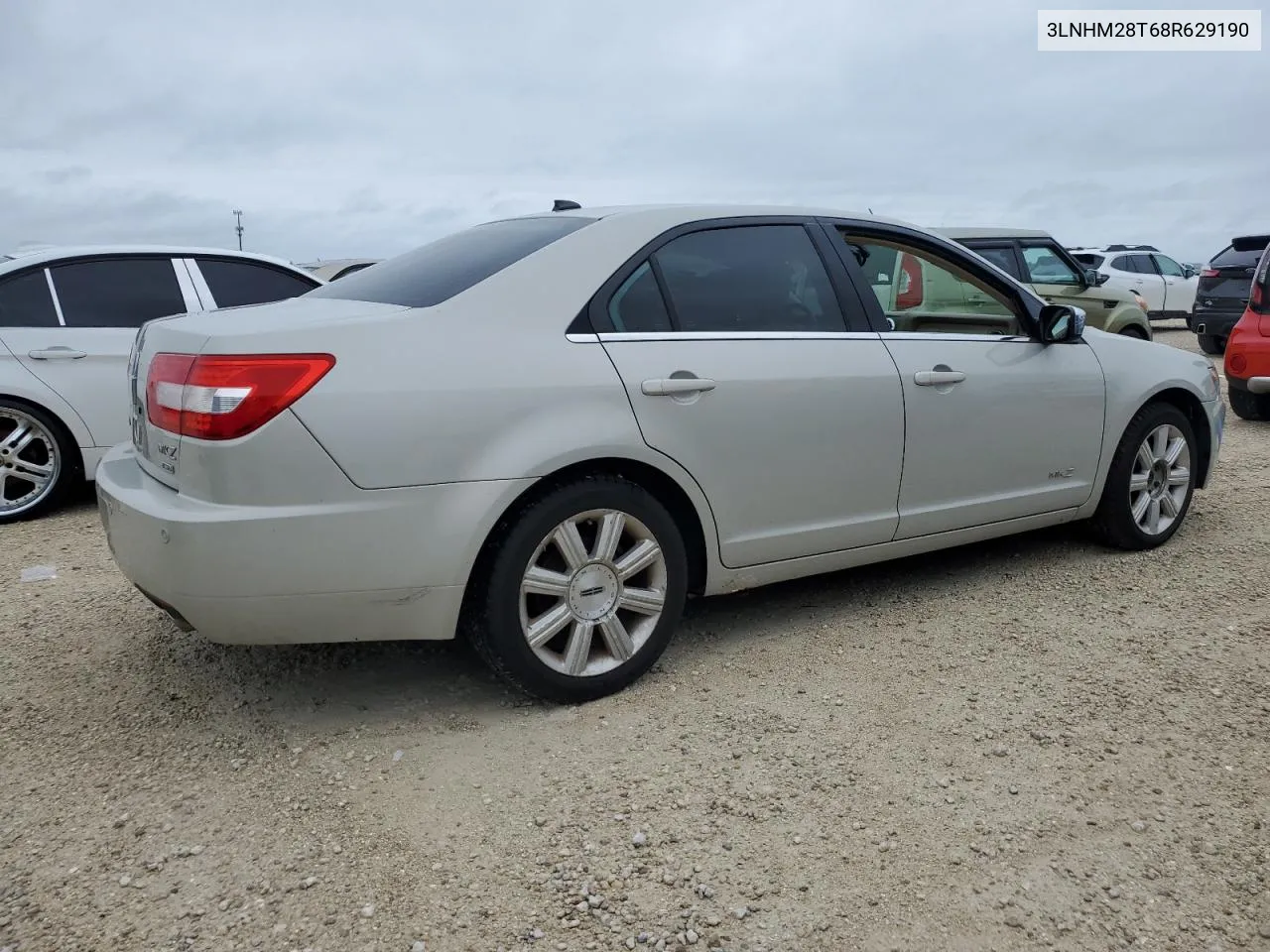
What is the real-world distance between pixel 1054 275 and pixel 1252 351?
2.24 m

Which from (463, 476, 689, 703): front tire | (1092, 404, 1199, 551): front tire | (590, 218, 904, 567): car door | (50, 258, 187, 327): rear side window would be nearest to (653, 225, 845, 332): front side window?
(590, 218, 904, 567): car door

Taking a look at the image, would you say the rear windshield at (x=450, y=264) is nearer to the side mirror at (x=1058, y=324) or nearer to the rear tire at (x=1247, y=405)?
the side mirror at (x=1058, y=324)

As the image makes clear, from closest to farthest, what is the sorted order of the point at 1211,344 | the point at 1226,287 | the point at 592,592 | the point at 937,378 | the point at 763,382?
the point at 592,592 < the point at 763,382 < the point at 937,378 < the point at 1226,287 < the point at 1211,344

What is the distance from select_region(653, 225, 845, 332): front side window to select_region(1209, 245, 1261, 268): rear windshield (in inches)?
451

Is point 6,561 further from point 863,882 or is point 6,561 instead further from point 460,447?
point 863,882

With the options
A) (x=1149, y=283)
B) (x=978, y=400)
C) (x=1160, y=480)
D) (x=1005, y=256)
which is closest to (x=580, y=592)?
(x=978, y=400)

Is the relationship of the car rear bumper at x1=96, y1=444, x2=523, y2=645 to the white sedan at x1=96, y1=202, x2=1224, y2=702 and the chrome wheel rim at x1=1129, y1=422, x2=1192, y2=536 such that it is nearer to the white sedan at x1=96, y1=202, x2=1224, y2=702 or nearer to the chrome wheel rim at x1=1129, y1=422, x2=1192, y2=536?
the white sedan at x1=96, y1=202, x2=1224, y2=702

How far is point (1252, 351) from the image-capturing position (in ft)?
27.6

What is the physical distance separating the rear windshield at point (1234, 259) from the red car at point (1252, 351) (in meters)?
5.01

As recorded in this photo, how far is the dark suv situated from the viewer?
13.1 metres

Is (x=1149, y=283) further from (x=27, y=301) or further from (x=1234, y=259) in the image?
(x=27, y=301)

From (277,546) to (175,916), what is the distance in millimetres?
913

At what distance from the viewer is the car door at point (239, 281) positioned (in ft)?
21.5

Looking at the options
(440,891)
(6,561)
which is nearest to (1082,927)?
(440,891)
